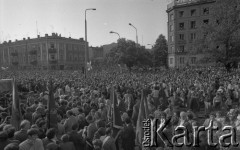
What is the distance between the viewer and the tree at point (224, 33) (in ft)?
94.8

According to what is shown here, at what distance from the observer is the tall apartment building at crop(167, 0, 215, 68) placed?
56.1 m

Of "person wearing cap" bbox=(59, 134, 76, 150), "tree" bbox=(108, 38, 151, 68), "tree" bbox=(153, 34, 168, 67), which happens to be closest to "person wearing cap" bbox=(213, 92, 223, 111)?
"person wearing cap" bbox=(59, 134, 76, 150)

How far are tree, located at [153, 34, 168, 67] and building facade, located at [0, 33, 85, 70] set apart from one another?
26.3 metres

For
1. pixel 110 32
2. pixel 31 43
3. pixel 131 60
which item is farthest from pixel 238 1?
pixel 31 43

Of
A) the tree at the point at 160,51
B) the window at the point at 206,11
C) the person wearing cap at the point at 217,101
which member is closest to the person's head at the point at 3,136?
the person wearing cap at the point at 217,101

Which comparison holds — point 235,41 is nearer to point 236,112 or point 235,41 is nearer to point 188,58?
point 236,112

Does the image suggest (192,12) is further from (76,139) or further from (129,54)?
(76,139)

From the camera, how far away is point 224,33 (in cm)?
2889

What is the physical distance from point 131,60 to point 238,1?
21391 mm

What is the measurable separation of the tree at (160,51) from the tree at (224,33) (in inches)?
1499

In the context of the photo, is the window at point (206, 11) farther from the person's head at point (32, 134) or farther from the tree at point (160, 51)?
the person's head at point (32, 134)

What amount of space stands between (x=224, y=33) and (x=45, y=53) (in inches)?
2340

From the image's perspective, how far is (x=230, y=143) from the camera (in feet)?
19.4

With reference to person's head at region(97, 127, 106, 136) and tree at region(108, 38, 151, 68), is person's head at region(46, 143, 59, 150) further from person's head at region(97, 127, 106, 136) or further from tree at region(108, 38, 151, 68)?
tree at region(108, 38, 151, 68)
